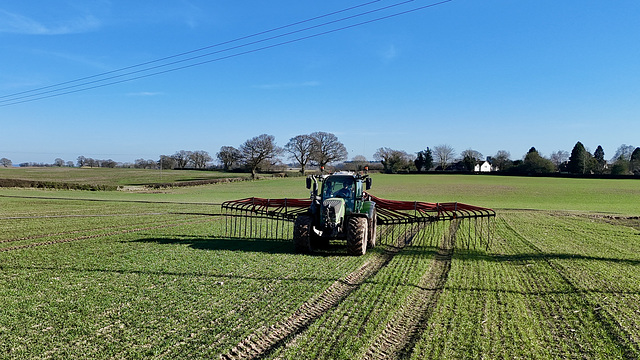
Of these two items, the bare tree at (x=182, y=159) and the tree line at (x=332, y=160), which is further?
the bare tree at (x=182, y=159)

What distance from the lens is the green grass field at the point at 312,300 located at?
5.33 m

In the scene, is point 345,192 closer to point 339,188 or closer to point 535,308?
point 339,188

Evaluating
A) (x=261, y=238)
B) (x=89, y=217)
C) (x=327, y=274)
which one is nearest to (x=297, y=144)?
(x=89, y=217)

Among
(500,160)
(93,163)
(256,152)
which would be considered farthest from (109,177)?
(500,160)

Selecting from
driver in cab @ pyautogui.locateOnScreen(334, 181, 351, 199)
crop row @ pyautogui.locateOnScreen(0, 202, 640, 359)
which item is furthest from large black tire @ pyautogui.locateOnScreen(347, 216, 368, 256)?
driver in cab @ pyautogui.locateOnScreen(334, 181, 351, 199)

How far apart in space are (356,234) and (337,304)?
4.16 metres

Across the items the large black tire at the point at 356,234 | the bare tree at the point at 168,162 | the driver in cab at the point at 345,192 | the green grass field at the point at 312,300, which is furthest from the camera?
the bare tree at the point at 168,162

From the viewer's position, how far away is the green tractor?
11.1 metres

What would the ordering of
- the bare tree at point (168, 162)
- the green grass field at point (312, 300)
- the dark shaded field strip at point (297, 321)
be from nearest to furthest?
the dark shaded field strip at point (297, 321)
the green grass field at point (312, 300)
the bare tree at point (168, 162)

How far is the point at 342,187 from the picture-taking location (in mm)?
12406

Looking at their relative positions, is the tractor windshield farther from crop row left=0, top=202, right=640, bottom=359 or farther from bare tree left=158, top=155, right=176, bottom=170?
bare tree left=158, top=155, right=176, bottom=170

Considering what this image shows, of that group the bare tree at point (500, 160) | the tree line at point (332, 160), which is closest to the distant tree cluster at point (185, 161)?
the tree line at point (332, 160)

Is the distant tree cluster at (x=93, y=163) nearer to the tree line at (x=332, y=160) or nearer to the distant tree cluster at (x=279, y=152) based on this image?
the tree line at (x=332, y=160)

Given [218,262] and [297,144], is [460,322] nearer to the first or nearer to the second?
[218,262]
